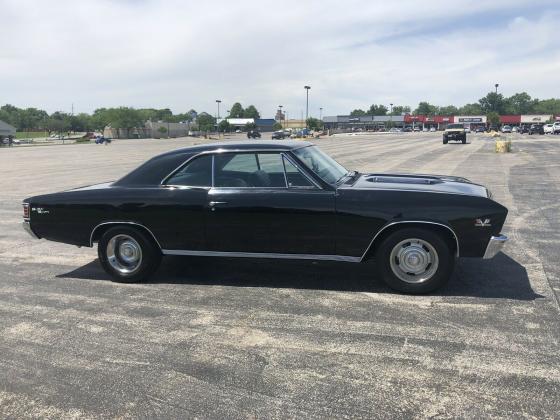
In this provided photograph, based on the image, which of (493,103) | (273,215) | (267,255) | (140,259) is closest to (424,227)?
(273,215)

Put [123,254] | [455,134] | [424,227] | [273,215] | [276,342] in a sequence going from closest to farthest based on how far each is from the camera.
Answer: [276,342], [424,227], [273,215], [123,254], [455,134]

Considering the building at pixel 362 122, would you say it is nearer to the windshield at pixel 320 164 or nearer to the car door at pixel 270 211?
the windshield at pixel 320 164

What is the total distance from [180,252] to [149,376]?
203 cm

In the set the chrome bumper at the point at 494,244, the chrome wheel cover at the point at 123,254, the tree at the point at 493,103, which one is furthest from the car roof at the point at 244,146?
the tree at the point at 493,103

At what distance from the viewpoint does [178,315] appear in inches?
176

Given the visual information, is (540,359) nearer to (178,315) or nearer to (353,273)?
(353,273)

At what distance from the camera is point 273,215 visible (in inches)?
195

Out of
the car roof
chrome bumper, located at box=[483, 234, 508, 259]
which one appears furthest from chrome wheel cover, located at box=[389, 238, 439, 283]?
the car roof

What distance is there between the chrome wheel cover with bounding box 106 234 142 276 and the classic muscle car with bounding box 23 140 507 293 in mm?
11

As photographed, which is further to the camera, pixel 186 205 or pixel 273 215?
pixel 186 205

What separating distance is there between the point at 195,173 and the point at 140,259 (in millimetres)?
1115

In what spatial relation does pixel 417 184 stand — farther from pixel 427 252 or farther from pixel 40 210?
pixel 40 210

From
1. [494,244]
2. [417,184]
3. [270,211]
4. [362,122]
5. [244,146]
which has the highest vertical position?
[362,122]

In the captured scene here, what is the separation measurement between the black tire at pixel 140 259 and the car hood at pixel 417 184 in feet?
7.41
